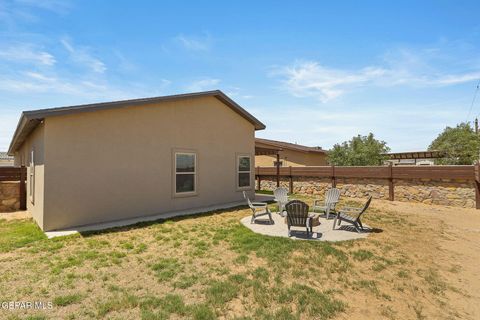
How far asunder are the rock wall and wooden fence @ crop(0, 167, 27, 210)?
0.14 m

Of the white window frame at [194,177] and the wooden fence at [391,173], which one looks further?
the wooden fence at [391,173]

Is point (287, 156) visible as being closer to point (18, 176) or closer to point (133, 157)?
point (133, 157)

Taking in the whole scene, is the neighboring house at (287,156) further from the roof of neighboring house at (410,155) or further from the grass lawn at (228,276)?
the grass lawn at (228,276)

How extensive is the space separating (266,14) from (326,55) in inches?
A: 125

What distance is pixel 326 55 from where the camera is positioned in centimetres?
1118

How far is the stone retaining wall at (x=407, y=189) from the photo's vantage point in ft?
37.5

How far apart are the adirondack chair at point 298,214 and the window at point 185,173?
17.2 ft

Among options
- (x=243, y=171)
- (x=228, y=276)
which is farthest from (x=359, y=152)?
(x=228, y=276)

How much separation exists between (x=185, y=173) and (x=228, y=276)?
6659 millimetres

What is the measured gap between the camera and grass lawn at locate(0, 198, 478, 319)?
11.6 ft

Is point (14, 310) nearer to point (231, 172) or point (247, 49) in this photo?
point (231, 172)

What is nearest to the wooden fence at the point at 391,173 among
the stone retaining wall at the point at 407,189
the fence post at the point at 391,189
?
the fence post at the point at 391,189

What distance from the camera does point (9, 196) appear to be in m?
10.9

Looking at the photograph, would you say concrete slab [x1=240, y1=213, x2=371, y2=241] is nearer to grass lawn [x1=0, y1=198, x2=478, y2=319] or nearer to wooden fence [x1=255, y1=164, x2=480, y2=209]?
grass lawn [x1=0, y1=198, x2=478, y2=319]
